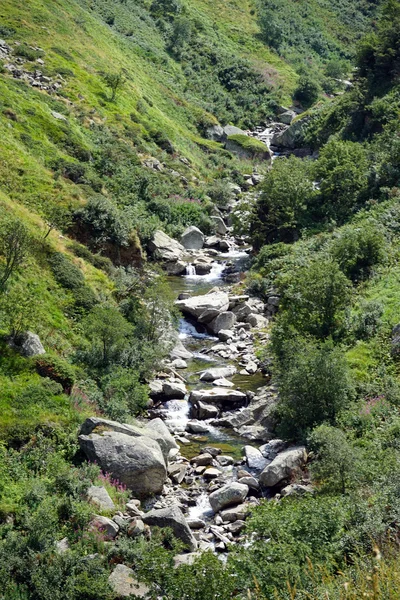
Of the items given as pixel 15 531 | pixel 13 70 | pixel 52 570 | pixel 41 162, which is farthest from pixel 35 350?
pixel 13 70

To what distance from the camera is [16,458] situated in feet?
69.8

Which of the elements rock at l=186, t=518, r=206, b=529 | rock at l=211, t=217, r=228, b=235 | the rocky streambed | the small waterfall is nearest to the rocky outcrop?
the rocky streambed

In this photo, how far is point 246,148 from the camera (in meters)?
94.2

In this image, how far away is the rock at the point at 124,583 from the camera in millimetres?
16352

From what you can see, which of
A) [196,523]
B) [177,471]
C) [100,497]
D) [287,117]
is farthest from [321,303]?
[287,117]

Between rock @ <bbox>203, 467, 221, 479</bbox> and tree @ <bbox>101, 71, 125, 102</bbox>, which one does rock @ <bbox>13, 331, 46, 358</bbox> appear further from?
tree @ <bbox>101, 71, 125, 102</bbox>

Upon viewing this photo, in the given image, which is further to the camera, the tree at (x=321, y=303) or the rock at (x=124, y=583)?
the tree at (x=321, y=303)

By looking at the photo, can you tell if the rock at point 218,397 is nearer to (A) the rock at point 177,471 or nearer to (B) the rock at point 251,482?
(A) the rock at point 177,471

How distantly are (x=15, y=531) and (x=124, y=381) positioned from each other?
37.4 feet

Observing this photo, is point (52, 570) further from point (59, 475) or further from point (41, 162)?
point (41, 162)

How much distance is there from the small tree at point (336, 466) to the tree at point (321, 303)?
38.0 ft

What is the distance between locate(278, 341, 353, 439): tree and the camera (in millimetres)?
25547

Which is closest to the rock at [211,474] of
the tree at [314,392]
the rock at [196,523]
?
the rock at [196,523]

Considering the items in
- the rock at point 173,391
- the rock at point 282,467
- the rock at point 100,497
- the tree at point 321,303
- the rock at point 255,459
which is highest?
the tree at point 321,303
